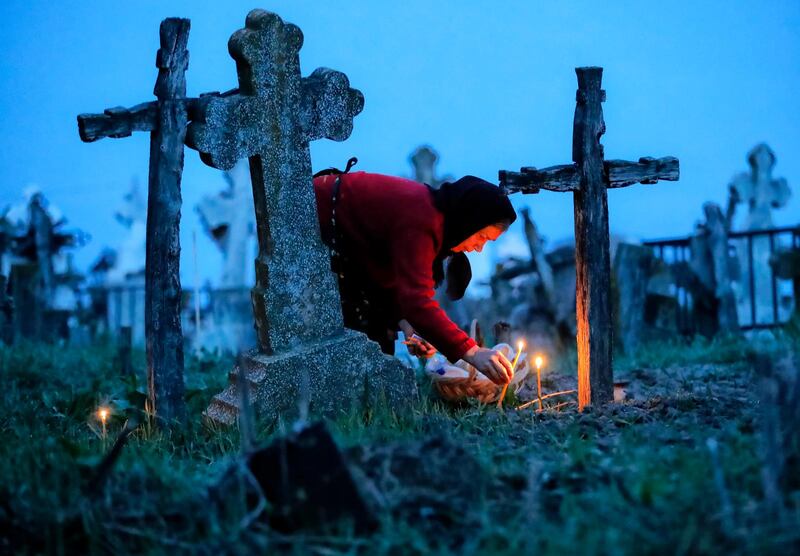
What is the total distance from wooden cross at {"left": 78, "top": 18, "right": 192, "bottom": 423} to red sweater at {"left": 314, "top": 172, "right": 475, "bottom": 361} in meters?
1.02

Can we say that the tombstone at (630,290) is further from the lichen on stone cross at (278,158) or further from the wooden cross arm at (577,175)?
the lichen on stone cross at (278,158)

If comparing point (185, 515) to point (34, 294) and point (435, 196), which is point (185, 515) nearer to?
point (435, 196)

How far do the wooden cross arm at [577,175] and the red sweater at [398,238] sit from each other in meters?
0.54

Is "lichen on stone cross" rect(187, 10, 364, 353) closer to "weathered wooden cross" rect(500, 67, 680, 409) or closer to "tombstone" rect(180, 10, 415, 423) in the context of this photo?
"tombstone" rect(180, 10, 415, 423)

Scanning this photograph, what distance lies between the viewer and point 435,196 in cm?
545

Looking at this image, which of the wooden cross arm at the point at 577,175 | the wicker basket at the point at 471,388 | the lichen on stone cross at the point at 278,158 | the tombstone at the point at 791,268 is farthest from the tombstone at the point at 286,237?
the tombstone at the point at 791,268

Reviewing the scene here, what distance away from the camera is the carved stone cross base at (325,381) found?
487 centimetres

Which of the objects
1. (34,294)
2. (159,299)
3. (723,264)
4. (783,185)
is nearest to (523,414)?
(159,299)

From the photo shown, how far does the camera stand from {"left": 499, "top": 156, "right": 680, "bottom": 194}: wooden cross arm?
504 centimetres

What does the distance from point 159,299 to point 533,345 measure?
752 cm

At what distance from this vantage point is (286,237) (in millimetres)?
5121

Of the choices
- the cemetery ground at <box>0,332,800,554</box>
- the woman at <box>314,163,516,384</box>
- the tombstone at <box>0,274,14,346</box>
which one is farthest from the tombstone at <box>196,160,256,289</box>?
the cemetery ground at <box>0,332,800,554</box>

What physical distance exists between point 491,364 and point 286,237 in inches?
51.0

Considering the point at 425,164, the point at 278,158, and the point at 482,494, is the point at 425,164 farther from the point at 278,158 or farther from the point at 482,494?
the point at 482,494
